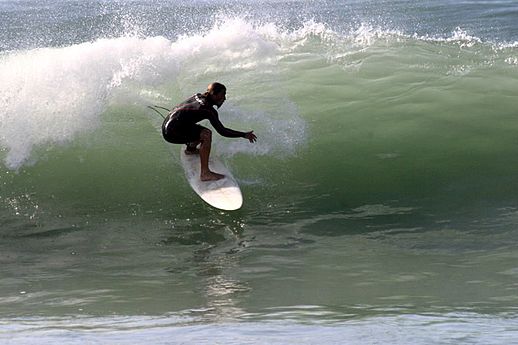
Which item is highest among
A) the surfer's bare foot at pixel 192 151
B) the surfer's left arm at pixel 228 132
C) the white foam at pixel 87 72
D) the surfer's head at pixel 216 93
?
the white foam at pixel 87 72

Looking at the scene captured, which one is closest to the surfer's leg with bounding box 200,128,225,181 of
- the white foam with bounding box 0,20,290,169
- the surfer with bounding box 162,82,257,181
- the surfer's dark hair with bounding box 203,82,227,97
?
the surfer with bounding box 162,82,257,181

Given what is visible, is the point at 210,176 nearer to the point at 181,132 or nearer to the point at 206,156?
the point at 206,156

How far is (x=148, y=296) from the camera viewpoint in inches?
291

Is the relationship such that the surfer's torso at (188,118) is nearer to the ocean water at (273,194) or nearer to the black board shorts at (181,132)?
the black board shorts at (181,132)

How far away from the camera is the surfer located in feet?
31.1

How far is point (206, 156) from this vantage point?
32.1 ft

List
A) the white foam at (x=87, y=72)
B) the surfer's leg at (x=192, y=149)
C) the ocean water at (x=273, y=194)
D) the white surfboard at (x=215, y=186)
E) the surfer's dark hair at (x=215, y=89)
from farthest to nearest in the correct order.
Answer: the white foam at (x=87, y=72)
the surfer's leg at (x=192, y=149)
the white surfboard at (x=215, y=186)
the surfer's dark hair at (x=215, y=89)
the ocean water at (x=273, y=194)

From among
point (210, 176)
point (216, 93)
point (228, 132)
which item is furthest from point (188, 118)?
point (210, 176)

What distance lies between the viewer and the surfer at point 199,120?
947cm

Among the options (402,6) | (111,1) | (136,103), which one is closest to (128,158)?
(136,103)

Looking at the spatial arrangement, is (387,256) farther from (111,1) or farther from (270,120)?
(111,1)

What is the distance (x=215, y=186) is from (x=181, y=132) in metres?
0.66

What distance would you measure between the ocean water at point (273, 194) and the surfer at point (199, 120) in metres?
0.57

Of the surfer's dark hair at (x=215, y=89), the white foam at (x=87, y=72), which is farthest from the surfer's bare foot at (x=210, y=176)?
the white foam at (x=87, y=72)
